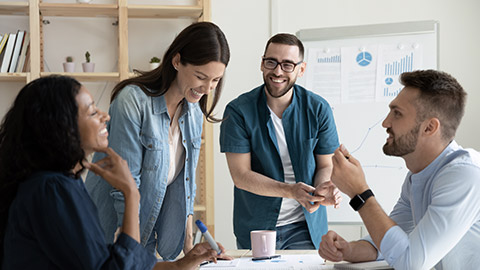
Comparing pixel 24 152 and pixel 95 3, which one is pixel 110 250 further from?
pixel 95 3

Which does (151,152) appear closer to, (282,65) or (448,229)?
(282,65)

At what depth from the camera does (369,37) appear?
133 inches

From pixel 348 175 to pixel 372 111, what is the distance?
1742 millimetres

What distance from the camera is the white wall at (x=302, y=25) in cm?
394

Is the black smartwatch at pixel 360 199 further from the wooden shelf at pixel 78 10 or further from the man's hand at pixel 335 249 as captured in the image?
the wooden shelf at pixel 78 10

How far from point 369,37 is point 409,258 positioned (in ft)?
7.00

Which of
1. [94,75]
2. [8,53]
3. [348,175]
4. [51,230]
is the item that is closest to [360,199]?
[348,175]

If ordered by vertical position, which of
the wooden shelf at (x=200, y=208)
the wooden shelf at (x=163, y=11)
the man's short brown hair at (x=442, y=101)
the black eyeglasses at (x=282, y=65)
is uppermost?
the wooden shelf at (x=163, y=11)

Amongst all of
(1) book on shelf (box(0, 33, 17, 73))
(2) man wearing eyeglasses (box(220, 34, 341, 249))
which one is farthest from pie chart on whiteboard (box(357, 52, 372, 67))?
(1) book on shelf (box(0, 33, 17, 73))

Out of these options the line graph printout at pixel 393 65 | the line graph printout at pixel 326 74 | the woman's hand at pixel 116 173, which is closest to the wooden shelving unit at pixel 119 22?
the line graph printout at pixel 326 74

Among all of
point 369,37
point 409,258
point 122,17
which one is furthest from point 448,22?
point 409,258

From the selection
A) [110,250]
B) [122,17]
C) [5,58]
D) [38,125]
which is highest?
[122,17]

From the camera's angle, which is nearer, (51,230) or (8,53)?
(51,230)

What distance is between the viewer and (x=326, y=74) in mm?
3375
